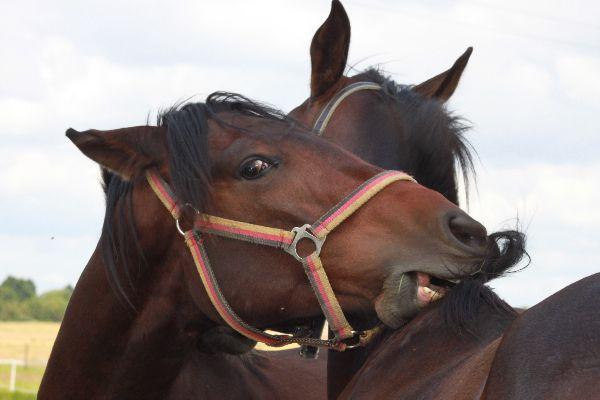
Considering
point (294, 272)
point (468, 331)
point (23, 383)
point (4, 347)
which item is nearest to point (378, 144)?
point (294, 272)

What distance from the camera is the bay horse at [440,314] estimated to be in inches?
95.3

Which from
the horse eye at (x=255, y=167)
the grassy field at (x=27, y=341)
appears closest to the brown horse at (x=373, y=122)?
the horse eye at (x=255, y=167)

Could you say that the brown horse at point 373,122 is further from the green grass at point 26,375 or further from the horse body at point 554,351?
the green grass at point 26,375

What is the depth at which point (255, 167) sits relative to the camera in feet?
12.4

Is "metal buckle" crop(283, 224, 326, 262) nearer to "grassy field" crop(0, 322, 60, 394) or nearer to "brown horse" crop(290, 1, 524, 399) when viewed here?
"brown horse" crop(290, 1, 524, 399)

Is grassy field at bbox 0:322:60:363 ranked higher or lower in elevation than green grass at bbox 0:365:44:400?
higher

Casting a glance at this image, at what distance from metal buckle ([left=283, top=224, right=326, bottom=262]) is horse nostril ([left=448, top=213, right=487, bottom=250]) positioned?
537mm

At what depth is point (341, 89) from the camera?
188 inches

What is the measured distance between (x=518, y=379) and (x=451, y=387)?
1.48 ft

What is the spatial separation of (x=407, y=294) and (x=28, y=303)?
212ft

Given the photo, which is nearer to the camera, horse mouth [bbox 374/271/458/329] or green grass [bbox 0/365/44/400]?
horse mouth [bbox 374/271/458/329]

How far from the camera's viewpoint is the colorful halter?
362cm

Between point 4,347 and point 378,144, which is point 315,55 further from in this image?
point 4,347

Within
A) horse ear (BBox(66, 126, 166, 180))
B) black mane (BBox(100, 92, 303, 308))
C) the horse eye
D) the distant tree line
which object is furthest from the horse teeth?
the distant tree line
